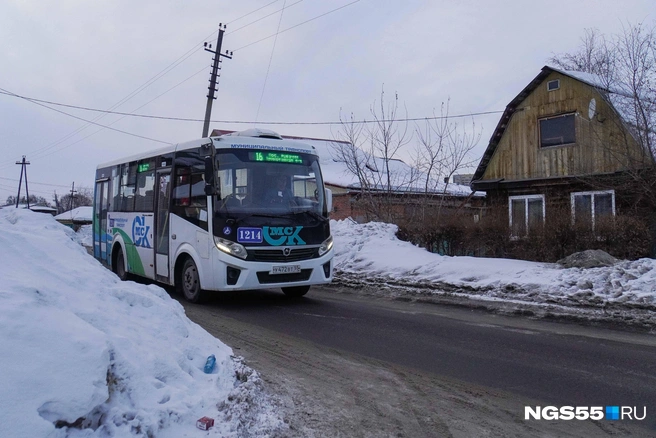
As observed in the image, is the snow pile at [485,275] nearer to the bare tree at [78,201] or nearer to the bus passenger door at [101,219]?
the bus passenger door at [101,219]

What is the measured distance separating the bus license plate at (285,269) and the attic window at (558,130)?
1372 cm

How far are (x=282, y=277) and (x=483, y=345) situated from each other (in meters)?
4.04

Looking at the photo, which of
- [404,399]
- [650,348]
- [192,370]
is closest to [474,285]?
[650,348]

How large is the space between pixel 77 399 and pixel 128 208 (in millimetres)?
10501

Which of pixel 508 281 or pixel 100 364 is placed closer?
pixel 100 364

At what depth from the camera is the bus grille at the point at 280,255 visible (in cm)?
938

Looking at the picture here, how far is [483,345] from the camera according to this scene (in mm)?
6883

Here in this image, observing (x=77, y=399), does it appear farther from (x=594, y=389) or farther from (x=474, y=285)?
(x=474, y=285)

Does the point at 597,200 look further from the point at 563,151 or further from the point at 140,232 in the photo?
the point at 140,232

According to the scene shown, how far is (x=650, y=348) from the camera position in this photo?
21.5 ft

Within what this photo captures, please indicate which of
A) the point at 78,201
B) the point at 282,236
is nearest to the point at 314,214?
the point at 282,236

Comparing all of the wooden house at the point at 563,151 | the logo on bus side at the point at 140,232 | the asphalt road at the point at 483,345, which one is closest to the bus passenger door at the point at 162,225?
the logo on bus side at the point at 140,232

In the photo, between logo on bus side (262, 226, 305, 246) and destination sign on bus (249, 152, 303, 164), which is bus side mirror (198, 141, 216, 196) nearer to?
destination sign on bus (249, 152, 303, 164)

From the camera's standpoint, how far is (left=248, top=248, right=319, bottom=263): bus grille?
30.8 ft
